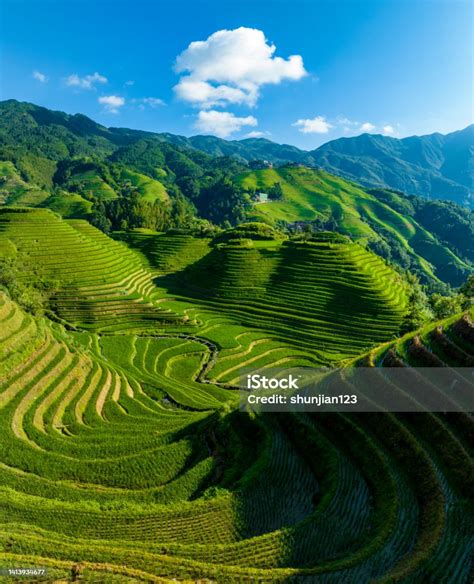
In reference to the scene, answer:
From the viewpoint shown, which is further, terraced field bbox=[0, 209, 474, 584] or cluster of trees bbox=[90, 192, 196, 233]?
cluster of trees bbox=[90, 192, 196, 233]

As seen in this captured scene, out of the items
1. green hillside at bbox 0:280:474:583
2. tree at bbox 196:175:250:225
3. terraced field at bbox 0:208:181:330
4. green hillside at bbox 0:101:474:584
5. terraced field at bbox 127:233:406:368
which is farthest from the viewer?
tree at bbox 196:175:250:225

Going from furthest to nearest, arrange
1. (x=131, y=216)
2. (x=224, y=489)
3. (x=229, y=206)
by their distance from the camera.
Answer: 1. (x=229, y=206)
2. (x=131, y=216)
3. (x=224, y=489)

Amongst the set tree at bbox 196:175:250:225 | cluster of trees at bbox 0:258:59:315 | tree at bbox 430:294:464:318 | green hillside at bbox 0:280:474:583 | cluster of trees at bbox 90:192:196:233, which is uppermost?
tree at bbox 196:175:250:225

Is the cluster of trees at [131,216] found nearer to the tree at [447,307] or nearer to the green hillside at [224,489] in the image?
the tree at [447,307]

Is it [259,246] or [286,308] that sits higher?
[259,246]

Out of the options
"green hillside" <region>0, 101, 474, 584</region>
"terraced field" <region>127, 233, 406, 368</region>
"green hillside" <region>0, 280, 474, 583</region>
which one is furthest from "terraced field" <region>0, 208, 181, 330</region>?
"green hillside" <region>0, 280, 474, 583</region>

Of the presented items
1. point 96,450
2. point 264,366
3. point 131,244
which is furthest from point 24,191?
point 96,450

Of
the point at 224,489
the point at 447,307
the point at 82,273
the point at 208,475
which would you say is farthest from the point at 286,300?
the point at 224,489

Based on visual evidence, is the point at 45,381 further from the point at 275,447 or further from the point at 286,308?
the point at 286,308

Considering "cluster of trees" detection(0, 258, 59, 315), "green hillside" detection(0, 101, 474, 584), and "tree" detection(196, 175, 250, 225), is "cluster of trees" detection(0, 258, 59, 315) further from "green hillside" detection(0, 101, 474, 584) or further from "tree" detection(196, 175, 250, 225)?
"tree" detection(196, 175, 250, 225)

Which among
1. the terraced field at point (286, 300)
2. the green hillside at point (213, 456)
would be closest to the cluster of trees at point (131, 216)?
the terraced field at point (286, 300)

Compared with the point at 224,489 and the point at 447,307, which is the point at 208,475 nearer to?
the point at 224,489
